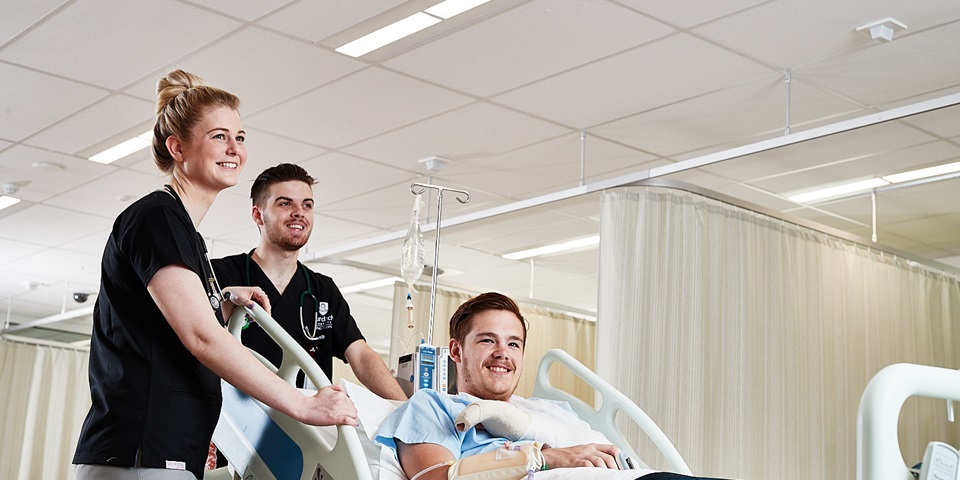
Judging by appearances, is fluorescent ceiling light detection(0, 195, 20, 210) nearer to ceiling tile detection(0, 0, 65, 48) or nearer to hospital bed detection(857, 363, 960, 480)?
ceiling tile detection(0, 0, 65, 48)

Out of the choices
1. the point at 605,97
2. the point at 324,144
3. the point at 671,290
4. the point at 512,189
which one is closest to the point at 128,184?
the point at 324,144

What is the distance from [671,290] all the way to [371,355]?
1.56 metres

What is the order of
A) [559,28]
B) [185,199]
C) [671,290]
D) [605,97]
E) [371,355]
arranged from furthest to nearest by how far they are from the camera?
[605,97] → [671,290] → [559,28] → [371,355] → [185,199]

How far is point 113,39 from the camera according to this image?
3.83 metres

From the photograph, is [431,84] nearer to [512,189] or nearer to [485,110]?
[485,110]

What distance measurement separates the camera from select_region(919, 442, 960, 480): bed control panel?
3.72ft

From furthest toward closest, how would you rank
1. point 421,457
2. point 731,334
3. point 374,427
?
point 731,334, point 374,427, point 421,457

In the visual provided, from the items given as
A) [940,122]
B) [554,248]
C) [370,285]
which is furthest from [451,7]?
[370,285]

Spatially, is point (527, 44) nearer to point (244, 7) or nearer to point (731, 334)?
point (244, 7)

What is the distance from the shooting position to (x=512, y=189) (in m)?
5.51

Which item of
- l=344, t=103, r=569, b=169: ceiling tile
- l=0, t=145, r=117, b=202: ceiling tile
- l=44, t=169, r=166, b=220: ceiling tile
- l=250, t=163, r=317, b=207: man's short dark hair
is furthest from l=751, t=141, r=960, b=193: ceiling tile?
l=0, t=145, r=117, b=202: ceiling tile

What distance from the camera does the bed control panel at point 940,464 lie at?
1134 mm

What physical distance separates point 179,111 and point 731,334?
258 centimetres

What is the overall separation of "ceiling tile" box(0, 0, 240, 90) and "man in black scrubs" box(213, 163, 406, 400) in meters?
1.13
